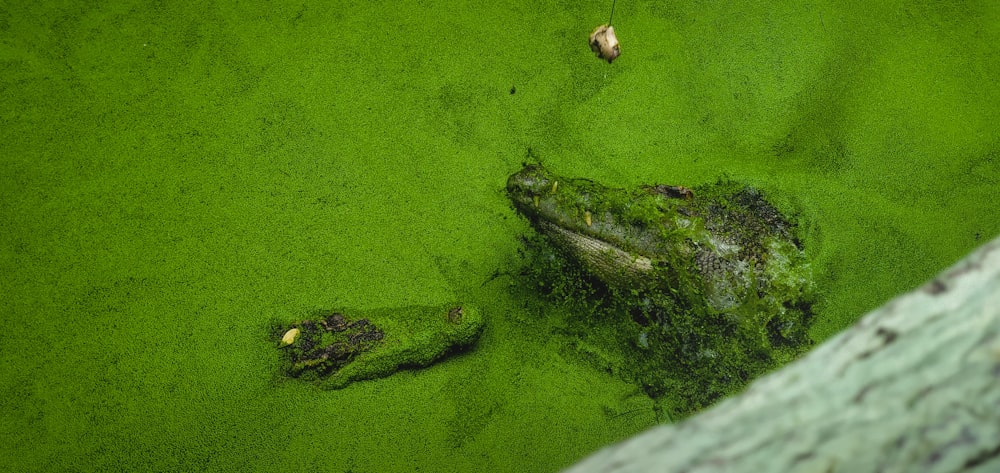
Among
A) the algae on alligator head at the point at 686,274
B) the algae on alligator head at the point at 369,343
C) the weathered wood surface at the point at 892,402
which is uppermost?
the algae on alligator head at the point at 686,274

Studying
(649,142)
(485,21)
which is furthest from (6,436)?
(649,142)

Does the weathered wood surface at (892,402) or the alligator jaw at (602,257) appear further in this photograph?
the alligator jaw at (602,257)

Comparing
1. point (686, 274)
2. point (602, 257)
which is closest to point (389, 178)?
point (602, 257)

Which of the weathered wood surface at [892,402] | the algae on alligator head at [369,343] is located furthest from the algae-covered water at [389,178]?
the weathered wood surface at [892,402]

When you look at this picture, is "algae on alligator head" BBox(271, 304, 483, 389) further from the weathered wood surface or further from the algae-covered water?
the weathered wood surface

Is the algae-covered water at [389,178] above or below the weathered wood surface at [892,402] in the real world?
above

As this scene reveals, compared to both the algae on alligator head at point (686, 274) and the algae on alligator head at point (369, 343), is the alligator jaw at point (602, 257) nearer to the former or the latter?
the algae on alligator head at point (686, 274)
